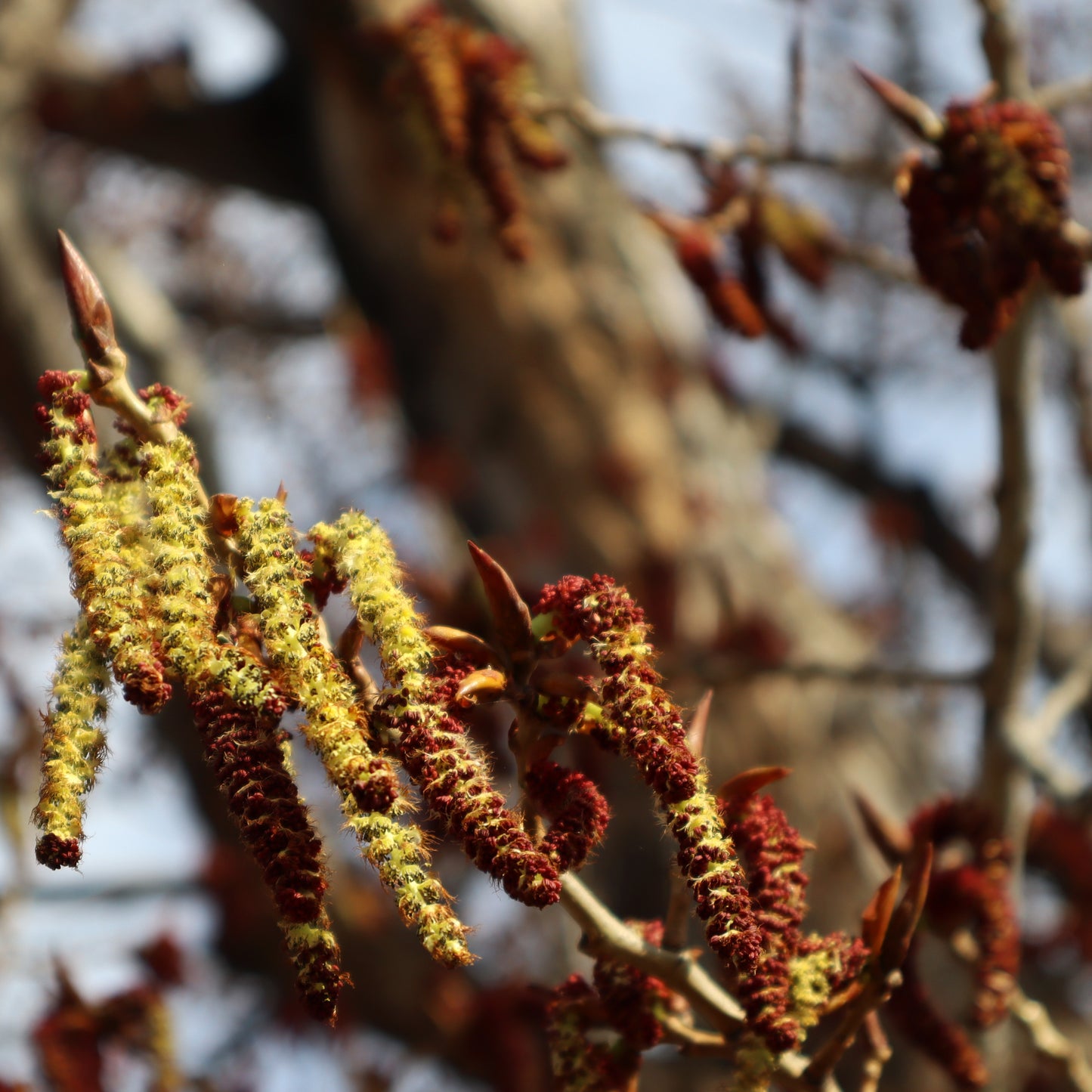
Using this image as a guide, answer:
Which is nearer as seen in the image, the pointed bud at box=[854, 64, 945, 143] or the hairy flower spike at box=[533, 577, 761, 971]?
the hairy flower spike at box=[533, 577, 761, 971]

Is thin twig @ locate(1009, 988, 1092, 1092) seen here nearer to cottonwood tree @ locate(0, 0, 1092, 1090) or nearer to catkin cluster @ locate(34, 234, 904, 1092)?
cottonwood tree @ locate(0, 0, 1092, 1090)

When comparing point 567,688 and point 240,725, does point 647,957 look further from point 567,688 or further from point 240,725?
point 240,725

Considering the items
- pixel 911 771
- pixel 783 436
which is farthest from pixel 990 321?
pixel 783 436

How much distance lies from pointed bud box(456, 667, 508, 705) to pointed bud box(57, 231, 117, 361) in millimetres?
445

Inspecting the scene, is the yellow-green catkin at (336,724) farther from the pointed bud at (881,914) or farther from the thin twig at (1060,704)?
the thin twig at (1060,704)

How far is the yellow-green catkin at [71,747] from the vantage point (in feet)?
3.14

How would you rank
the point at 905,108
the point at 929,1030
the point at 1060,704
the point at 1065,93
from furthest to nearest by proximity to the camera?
the point at 1060,704 < the point at 1065,93 < the point at 905,108 < the point at 929,1030

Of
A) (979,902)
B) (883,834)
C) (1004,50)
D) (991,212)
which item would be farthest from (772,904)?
(1004,50)

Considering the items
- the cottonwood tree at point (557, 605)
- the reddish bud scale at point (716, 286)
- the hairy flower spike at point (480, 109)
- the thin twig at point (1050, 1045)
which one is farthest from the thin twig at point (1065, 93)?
the thin twig at point (1050, 1045)

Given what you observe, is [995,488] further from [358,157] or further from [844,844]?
[358,157]

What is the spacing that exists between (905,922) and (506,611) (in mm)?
515

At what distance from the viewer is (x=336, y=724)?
0.96 metres

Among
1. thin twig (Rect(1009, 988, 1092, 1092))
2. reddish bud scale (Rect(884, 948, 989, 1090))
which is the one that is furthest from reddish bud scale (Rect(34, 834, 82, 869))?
thin twig (Rect(1009, 988, 1092, 1092))

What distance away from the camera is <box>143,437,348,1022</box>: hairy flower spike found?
938mm
